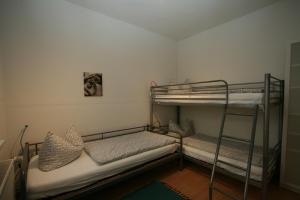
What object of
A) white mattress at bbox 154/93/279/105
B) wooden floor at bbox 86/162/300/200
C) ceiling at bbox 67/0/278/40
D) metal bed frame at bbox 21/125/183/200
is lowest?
wooden floor at bbox 86/162/300/200

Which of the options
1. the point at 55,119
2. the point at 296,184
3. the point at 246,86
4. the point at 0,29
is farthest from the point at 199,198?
the point at 0,29

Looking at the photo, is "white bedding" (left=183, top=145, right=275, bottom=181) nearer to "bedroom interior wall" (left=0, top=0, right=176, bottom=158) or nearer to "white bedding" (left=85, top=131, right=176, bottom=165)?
"white bedding" (left=85, top=131, right=176, bottom=165)

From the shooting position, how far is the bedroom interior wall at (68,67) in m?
2.02

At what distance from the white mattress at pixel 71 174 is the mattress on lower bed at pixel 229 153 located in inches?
37.6

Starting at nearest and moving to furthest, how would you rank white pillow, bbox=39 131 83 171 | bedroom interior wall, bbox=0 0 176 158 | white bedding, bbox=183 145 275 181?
white pillow, bbox=39 131 83 171
white bedding, bbox=183 145 275 181
bedroom interior wall, bbox=0 0 176 158

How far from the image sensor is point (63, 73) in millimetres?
2355

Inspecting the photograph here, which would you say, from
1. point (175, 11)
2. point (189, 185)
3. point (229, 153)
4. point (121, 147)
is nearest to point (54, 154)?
point (121, 147)

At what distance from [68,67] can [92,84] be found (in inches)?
17.7

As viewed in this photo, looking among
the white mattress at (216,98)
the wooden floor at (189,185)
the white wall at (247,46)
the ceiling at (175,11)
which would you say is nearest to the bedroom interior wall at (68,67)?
the ceiling at (175,11)

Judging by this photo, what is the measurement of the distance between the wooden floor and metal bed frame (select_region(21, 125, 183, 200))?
255 millimetres

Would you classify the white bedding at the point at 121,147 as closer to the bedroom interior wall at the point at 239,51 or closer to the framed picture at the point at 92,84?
the framed picture at the point at 92,84

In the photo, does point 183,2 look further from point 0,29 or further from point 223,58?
point 0,29

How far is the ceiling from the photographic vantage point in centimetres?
240

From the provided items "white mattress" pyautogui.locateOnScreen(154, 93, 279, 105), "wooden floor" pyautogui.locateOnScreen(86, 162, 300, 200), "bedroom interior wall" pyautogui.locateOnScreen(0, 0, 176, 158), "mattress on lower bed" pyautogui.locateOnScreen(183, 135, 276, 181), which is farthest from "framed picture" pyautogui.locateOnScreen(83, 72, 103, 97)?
"mattress on lower bed" pyautogui.locateOnScreen(183, 135, 276, 181)
